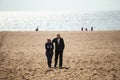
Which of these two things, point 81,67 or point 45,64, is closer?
point 81,67

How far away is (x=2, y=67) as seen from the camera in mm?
13281

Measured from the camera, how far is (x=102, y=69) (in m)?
12.3

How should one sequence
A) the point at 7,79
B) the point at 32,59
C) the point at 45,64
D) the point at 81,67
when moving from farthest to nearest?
the point at 32,59 < the point at 45,64 < the point at 81,67 < the point at 7,79

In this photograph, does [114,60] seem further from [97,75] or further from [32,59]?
[32,59]

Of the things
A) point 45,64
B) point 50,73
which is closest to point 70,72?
point 50,73

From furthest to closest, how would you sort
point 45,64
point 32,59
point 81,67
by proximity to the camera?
point 32,59 < point 45,64 < point 81,67

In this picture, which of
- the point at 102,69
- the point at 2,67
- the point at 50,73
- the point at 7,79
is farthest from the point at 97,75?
the point at 2,67

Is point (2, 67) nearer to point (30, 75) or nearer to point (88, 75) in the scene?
point (30, 75)

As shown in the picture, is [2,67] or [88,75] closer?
[88,75]

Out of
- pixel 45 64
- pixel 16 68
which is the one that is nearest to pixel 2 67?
A: pixel 16 68

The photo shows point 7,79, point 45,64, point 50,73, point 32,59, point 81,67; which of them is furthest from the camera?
point 32,59

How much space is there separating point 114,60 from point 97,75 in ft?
12.3

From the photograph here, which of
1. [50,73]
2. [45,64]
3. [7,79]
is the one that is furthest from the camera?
[45,64]

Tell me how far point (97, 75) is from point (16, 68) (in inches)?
167
